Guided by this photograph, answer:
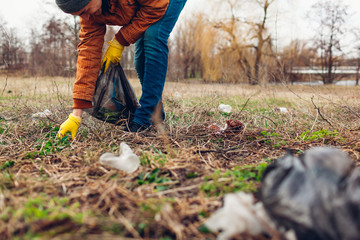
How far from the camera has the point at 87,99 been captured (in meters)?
2.15

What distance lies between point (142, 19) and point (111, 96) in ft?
2.42

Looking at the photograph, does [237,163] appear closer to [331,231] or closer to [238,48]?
[331,231]

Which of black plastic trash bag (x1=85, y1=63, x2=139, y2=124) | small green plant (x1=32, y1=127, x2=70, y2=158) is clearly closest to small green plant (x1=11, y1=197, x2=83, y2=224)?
small green plant (x1=32, y1=127, x2=70, y2=158)

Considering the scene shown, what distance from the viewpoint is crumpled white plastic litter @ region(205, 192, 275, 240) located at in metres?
0.77

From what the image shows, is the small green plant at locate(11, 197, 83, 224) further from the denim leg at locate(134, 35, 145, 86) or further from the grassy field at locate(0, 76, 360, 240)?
the denim leg at locate(134, 35, 145, 86)

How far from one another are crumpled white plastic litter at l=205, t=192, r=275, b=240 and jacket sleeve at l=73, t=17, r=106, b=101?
170 centimetres

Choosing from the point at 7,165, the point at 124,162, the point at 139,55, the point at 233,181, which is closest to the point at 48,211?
the point at 124,162

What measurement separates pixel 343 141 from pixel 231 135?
0.85 metres

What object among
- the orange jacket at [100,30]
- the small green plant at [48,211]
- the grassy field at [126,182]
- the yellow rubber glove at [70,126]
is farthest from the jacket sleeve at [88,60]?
the small green plant at [48,211]

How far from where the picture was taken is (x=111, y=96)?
88.4 inches

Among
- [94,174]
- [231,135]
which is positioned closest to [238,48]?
[231,135]

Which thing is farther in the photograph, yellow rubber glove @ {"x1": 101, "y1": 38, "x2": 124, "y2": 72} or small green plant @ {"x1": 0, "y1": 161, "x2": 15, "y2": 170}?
yellow rubber glove @ {"x1": 101, "y1": 38, "x2": 124, "y2": 72}

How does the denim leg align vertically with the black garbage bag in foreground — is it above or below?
above

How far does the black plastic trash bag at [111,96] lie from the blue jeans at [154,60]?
147 millimetres
